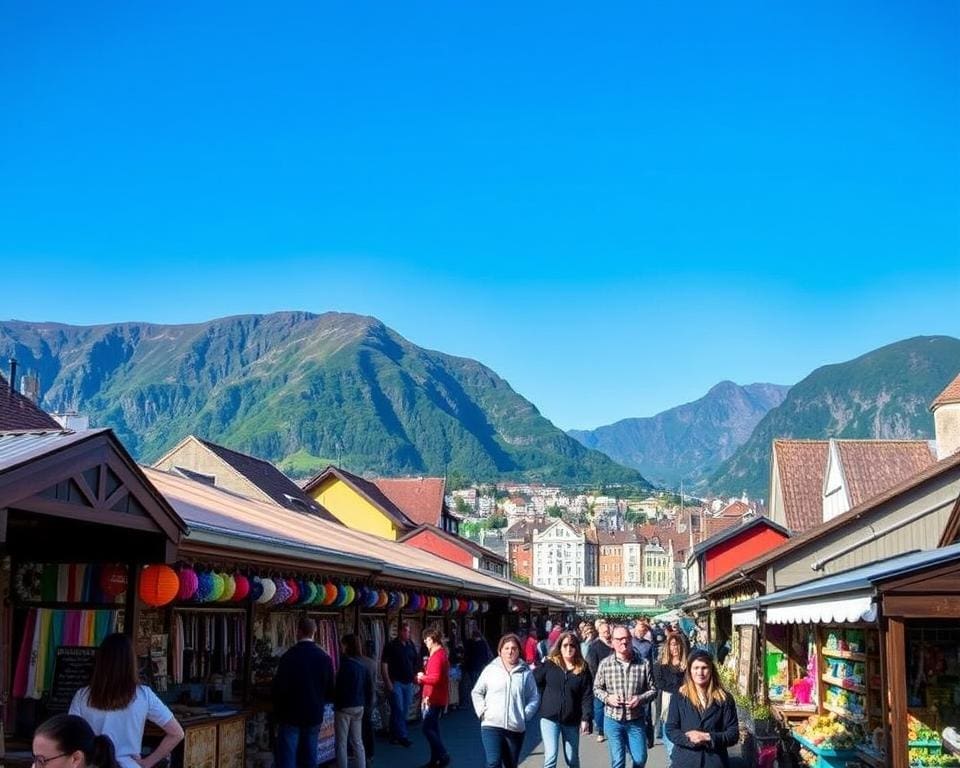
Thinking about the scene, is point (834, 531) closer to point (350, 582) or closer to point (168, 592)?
point (350, 582)

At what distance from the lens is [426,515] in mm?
61406

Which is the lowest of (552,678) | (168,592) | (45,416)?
(552,678)

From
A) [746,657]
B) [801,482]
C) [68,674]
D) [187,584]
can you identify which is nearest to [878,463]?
[801,482]

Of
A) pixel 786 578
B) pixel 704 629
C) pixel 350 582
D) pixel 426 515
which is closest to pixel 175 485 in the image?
pixel 350 582

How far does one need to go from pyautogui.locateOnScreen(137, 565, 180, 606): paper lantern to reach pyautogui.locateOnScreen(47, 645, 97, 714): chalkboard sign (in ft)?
2.10

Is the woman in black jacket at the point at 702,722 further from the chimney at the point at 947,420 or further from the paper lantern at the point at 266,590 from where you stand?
the chimney at the point at 947,420

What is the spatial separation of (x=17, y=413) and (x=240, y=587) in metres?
15.1

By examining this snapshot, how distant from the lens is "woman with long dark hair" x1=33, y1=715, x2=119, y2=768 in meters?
4.41

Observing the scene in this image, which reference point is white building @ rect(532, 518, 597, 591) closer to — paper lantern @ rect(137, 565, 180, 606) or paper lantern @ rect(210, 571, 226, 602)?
paper lantern @ rect(210, 571, 226, 602)

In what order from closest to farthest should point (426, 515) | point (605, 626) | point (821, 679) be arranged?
point (821, 679)
point (605, 626)
point (426, 515)

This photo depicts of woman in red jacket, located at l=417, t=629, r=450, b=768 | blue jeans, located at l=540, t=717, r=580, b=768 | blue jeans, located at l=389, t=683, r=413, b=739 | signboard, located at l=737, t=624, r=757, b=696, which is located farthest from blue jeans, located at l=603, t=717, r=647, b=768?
signboard, located at l=737, t=624, r=757, b=696

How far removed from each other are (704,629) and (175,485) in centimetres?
4357

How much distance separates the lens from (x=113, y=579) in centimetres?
979

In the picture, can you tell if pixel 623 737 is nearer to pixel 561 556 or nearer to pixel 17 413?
pixel 17 413
